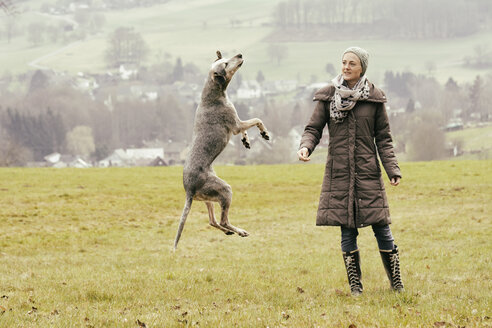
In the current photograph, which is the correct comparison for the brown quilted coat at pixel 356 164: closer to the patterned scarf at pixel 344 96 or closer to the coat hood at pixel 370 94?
the coat hood at pixel 370 94

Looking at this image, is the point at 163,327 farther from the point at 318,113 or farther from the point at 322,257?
the point at 322,257

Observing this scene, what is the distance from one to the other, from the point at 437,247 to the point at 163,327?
1064cm

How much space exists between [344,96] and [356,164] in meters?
0.94

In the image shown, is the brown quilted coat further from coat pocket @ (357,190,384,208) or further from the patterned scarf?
the patterned scarf

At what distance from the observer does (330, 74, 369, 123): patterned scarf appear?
771 centimetres

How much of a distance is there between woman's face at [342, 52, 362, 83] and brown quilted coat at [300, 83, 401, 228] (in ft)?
0.91

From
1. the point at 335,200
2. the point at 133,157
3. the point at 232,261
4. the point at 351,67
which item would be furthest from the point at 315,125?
the point at 133,157

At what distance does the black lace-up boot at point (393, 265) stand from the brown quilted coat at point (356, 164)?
69 cm

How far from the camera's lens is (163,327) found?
6.67 meters

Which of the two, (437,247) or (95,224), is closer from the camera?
(437,247)

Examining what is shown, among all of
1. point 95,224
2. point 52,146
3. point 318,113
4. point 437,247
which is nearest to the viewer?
point 318,113

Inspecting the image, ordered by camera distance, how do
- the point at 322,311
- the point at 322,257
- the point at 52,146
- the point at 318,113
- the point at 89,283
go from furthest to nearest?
the point at 52,146 < the point at 322,257 < the point at 89,283 < the point at 318,113 < the point at 322,311

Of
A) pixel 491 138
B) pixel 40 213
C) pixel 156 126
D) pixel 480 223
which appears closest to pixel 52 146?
pixel 156 126

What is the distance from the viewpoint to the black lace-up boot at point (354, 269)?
8328 mm
